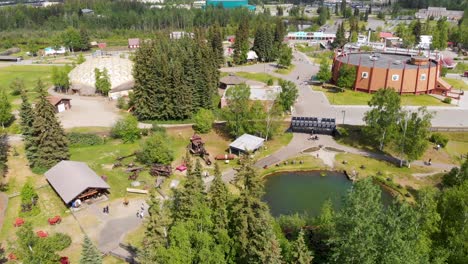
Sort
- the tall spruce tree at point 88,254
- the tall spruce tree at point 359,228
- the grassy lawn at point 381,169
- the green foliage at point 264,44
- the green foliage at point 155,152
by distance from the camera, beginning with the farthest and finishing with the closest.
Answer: the green foliage at point 264,44 < the green foliage at point 155,152 < the grassy lawn at point 381,169 < the tall spruce tree at point 88,254 < the tall spruce tree at point 359,228

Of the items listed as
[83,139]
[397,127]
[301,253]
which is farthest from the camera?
[83,139]

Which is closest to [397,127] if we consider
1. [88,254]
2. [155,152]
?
[155,152]

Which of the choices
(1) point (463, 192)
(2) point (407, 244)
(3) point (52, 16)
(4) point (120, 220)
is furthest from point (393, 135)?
(3) point (52, 16)

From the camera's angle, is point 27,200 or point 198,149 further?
point 198,149

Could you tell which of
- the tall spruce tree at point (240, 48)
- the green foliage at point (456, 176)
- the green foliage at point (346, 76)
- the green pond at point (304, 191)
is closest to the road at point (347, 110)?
the green foliage at point (346, 76)

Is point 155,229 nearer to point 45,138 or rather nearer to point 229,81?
point 45,138

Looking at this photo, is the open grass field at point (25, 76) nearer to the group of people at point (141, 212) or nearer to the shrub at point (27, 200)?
the shrub at point (27, 200)
